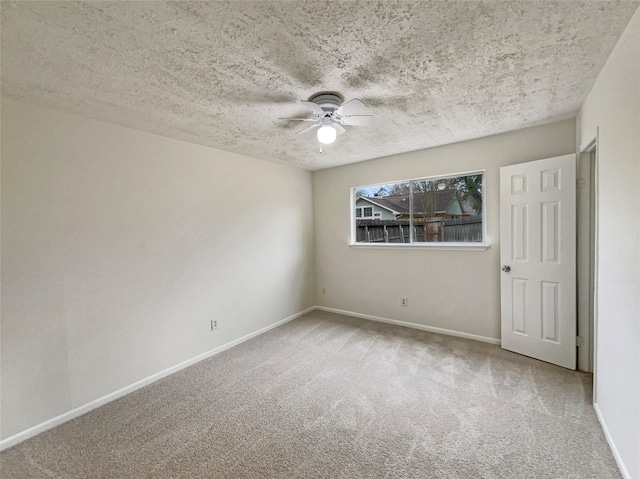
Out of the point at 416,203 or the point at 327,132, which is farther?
the point at 416,203

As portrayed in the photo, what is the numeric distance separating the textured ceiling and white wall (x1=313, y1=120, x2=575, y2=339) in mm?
596

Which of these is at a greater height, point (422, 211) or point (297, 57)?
point (297, 57)

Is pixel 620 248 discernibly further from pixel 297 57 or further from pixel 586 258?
pixel 297 57

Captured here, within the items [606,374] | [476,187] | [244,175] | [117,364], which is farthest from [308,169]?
[606,374]

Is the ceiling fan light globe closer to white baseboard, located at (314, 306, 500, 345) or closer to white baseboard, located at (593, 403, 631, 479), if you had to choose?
white baseboard, located at (593, 403, 631, 479)

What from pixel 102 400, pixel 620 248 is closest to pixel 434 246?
pixel 620 248

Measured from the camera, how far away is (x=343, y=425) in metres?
1.95

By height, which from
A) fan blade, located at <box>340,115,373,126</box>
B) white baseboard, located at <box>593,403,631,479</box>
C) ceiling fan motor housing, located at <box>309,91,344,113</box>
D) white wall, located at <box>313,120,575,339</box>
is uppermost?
ceiling fan motor housing, located at <box>309,91,344,113</box>

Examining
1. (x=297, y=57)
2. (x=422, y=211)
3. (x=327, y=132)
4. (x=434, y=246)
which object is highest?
(x=297, y=57)

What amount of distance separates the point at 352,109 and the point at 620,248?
1827 mm

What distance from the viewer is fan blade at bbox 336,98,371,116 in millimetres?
1890

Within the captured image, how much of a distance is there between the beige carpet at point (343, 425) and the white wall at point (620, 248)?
0.95 ft

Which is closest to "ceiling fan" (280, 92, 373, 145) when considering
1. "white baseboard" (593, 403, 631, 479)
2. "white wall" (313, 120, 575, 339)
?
"white wall" (313, 120, 575, 339)

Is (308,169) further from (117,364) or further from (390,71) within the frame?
(117,364)
